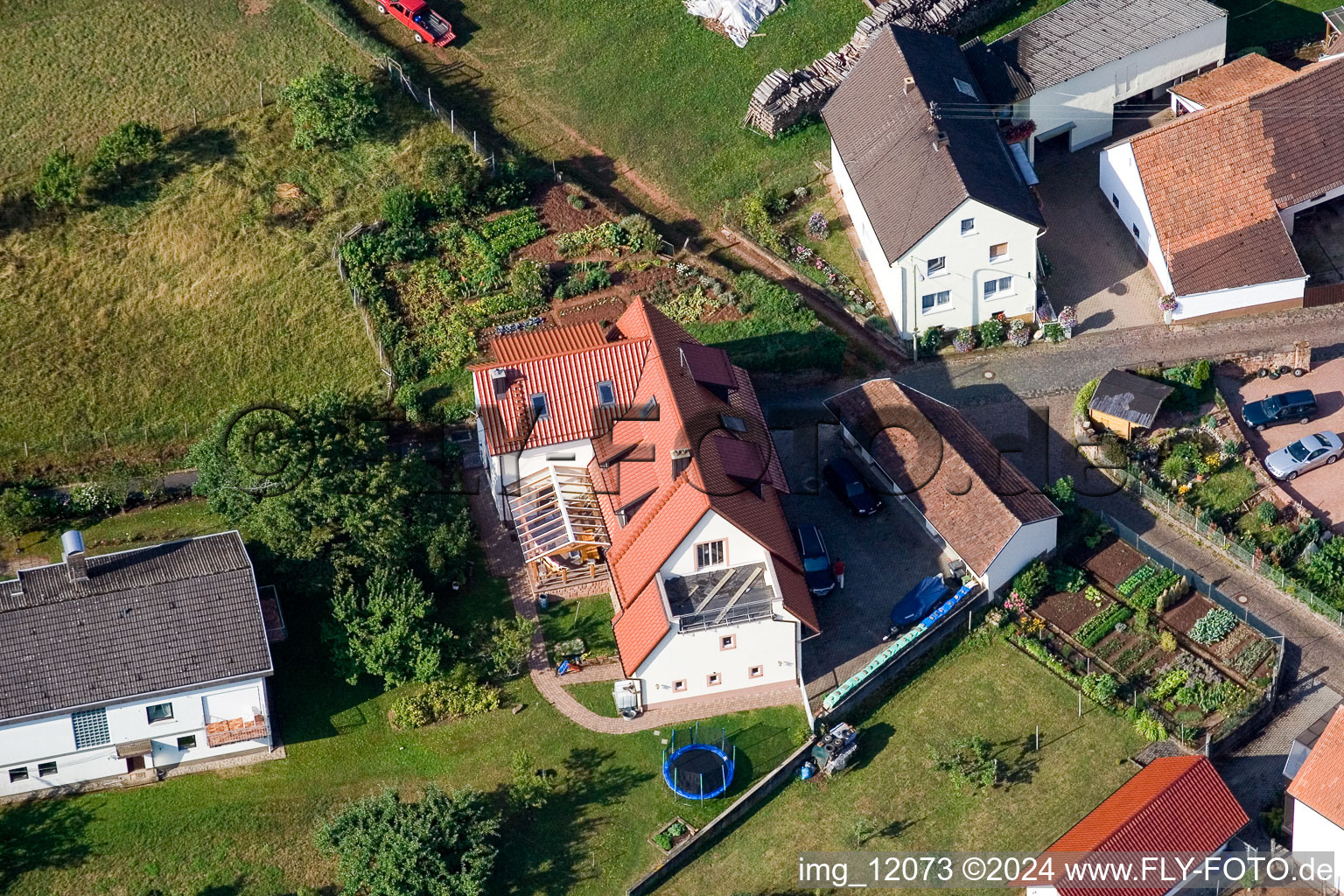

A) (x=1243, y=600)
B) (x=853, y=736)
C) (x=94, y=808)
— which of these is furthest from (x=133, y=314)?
(x=1243, y=600)

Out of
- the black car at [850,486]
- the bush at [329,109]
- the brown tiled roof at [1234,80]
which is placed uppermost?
the bush at [329,109]

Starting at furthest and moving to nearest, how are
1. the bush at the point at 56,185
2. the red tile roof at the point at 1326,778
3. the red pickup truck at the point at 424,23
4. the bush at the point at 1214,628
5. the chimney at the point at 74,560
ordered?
the red pickup truck at the point at 424,23 → the bush at the point at 56,185 → the bush at the point at 1214,628 → the chimney at the point at 74,560 → the red tile roof at the point at 1326,778

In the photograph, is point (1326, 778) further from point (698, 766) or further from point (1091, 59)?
point (1091, 59)

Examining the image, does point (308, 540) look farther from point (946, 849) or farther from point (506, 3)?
point (506, 3)

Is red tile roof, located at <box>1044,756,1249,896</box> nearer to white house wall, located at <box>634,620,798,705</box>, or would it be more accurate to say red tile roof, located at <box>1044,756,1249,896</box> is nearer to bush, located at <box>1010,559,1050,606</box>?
bush, located at <box>1010,559,1050,606</box>

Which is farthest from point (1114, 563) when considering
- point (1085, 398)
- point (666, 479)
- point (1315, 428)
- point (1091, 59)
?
point (1091, 59)

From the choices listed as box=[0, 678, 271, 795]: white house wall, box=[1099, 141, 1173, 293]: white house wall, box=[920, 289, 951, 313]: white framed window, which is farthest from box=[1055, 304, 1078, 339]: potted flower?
box=[0, 678, 271, 795]: white house wall

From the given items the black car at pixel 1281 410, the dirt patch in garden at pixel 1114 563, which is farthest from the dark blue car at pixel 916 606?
the black car at pixel 1281 410

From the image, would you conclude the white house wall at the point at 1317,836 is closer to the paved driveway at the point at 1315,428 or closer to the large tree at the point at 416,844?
the paved driveway at the point at 1315,428
